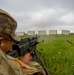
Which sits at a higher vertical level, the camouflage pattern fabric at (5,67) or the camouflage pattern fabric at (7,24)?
the camouflage pattern fabric at (7,24)

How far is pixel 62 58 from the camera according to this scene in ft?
29.3

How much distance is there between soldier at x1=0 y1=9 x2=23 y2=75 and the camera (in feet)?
9.16

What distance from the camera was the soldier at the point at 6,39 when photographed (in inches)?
110

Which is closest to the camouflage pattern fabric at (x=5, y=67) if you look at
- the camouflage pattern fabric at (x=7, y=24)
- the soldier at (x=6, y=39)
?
the soldier at (x=6, y=39)

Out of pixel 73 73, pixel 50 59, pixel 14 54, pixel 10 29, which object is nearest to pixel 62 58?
pixel 50 59

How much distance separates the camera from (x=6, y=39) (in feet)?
10.3

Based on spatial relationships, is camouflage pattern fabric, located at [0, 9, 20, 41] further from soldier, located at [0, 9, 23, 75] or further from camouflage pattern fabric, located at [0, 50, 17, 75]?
camouflage pattern fabric, located at [0, 50, 17, 75]

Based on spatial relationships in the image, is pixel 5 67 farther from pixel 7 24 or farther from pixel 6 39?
pixel 7 24

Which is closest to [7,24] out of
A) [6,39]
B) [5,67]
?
[6,39]

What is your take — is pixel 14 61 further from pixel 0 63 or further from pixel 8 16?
pixel 8 16

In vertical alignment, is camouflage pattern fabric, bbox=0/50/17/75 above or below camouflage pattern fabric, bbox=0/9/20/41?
below

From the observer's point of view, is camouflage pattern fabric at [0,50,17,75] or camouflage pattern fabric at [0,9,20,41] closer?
camouflage pattern fabric at [0,50,17,75]

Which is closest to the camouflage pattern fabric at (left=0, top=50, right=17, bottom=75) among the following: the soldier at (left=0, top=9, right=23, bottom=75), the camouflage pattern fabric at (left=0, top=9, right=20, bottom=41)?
the soldier at (left=0, top=9, right=23, bottom=75)

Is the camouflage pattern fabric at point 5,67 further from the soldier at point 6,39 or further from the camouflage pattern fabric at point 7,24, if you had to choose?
the camouflage pattern fabric at point 7,24
